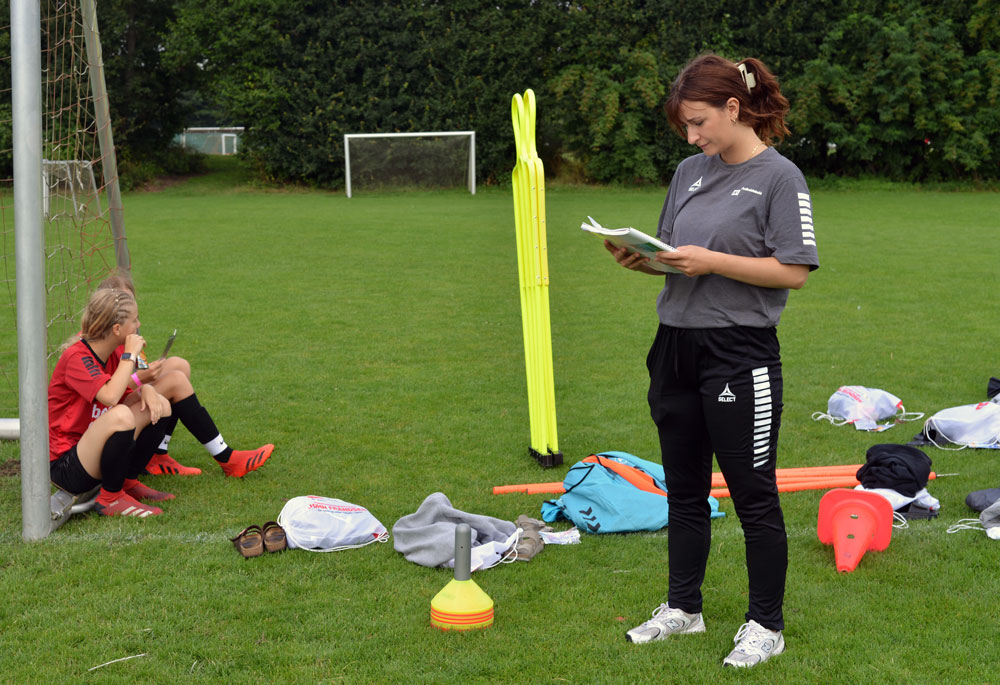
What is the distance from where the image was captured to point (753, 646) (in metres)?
3.24

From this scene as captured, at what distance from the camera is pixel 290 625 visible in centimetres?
356

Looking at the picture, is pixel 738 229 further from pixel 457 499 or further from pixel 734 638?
pixel 457 499

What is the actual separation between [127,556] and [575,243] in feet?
42.3

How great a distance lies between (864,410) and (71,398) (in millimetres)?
4729

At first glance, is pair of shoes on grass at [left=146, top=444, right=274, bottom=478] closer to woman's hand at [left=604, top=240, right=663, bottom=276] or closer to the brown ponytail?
woman's hand at [left=604, top=240, right=663, bottom=276]

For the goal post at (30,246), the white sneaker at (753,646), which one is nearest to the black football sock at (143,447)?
the goal post at (30,246)

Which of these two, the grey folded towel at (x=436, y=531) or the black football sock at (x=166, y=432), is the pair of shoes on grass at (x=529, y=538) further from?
the black football sock at (x=166, y=432)

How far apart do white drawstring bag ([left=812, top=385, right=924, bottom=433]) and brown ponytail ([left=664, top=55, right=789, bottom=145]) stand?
383cm

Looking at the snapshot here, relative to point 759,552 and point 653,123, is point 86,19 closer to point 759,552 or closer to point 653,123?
point 759,552

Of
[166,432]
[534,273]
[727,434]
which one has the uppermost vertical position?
[534,273]

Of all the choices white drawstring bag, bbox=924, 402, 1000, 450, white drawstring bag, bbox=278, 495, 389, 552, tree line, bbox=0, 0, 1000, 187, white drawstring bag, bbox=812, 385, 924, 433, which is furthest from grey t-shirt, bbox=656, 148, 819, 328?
tree line, bbox=0, 0, 1000, 187

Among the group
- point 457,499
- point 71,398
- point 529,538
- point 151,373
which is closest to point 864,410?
point 457,499

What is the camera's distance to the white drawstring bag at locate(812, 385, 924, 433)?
641 centimetres

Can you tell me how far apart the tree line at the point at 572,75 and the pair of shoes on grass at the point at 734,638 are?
89.6 feet
